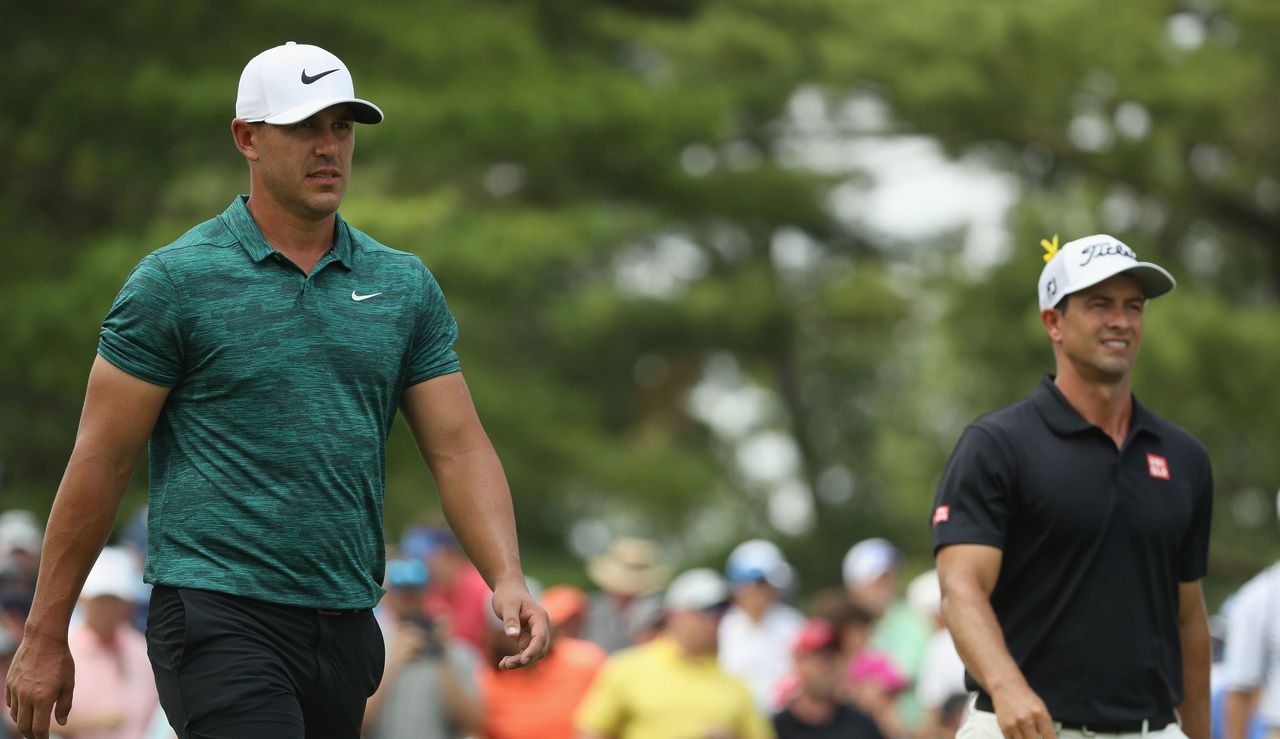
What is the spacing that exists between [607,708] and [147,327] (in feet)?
19.5

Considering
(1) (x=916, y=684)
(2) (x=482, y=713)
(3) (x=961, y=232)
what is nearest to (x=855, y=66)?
(3) (x=961, y=232)

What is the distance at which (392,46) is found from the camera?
1956cm

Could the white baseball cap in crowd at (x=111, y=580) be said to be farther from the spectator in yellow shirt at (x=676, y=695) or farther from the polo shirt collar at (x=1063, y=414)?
the polo shirt collar at (x=1063, y=414)

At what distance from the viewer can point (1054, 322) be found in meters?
6.42

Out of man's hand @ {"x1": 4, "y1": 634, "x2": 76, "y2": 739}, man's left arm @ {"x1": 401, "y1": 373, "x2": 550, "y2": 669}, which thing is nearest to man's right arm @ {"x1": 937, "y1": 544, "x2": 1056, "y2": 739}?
man's left arm @ {"x1": 401, "y1": 373, "x2": 550, "y2": 669}

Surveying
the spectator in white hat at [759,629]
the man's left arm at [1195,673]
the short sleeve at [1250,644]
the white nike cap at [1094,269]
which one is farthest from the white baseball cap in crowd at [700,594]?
the white nike cap at [1094,269]

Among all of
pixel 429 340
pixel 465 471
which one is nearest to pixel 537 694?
pixel 465 471

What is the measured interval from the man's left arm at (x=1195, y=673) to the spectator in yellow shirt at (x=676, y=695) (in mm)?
4300

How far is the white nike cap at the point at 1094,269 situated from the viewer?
6227mm

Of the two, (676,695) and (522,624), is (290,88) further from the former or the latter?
(676,695)

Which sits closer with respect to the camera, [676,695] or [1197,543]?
[1197,543]

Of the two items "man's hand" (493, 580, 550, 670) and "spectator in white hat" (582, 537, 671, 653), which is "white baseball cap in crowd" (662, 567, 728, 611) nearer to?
"spectator in white hat" (582, 537, 671, 653)

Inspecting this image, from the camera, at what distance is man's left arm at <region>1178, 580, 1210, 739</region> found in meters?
6.36

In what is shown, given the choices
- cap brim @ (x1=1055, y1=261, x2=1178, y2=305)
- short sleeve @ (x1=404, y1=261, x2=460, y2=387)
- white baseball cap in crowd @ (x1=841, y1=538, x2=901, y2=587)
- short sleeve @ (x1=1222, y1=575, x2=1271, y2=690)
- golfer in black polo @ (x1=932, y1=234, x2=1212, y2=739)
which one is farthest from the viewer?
white baseball cap in crowd @ (x1=841, y1=538, x2=901, y2=587)
